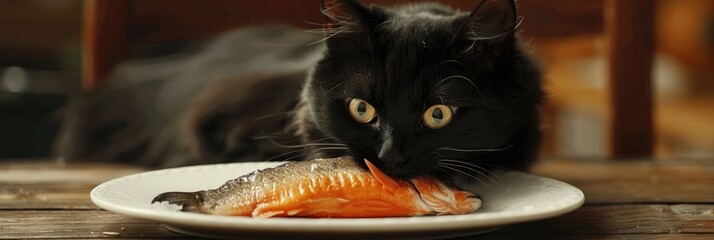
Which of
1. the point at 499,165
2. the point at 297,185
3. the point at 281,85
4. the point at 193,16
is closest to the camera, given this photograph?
the point at 297,185

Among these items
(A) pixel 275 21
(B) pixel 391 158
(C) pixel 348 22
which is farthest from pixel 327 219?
(A) pixel 275 21

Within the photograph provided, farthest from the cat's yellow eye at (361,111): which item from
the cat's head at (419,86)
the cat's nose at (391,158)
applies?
the cat's nose at (391,158)

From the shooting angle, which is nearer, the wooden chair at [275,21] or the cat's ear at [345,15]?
the cat's ear at [345,15]

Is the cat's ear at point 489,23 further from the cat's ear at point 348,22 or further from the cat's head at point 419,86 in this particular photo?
the cat's ear at point 348,22

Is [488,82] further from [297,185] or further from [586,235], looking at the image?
[297,185]

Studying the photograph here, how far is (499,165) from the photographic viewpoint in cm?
158

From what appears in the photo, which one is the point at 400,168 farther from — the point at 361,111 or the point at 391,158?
the point at 361,111

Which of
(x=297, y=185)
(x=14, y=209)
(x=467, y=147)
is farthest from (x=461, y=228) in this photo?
(x=14, y=209)

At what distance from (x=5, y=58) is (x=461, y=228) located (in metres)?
2.93

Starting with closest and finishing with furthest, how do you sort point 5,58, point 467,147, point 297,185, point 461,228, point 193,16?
point 461,228
point 297,185
point 467,147
point 193,16
point 5,58

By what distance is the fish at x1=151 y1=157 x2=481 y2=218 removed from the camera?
116cm

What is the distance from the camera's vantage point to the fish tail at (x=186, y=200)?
46.6 inches

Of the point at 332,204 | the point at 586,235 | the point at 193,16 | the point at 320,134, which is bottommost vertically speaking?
the point at 586,235

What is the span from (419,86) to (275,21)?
130 centimetres
